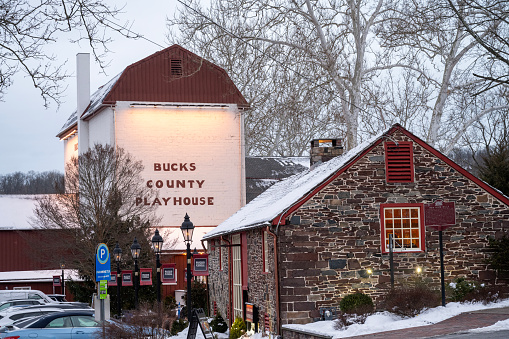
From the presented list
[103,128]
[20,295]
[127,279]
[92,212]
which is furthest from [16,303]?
[103,128]

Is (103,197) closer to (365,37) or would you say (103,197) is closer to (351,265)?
(365,37)

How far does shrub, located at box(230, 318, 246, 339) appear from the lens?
79.8ft

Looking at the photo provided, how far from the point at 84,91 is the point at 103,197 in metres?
15.5

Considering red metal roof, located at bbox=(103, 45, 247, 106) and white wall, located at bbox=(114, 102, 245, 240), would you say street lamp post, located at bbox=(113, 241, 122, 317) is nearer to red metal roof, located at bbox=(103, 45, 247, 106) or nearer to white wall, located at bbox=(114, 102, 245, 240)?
white wall, located at bbox=(114, 102, 245, 240)

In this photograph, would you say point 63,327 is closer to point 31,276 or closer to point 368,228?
point 368,228

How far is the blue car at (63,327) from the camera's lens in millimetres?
18938

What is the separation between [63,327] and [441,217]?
34.2 feet

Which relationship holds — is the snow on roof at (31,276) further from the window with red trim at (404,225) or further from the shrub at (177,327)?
the window with red trim at (404,225)

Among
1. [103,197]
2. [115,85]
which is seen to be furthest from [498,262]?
[115,85]

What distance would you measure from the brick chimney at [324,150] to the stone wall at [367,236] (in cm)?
470

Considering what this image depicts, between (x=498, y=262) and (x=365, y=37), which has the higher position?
(x=365, y=37)

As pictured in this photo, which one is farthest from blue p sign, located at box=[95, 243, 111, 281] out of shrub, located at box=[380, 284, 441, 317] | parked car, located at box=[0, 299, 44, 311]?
parked car, located at box=[0, 299, 44, 311]

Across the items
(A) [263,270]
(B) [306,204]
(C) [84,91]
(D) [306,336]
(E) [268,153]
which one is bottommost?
(D) [306,336]

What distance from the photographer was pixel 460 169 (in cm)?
2253
